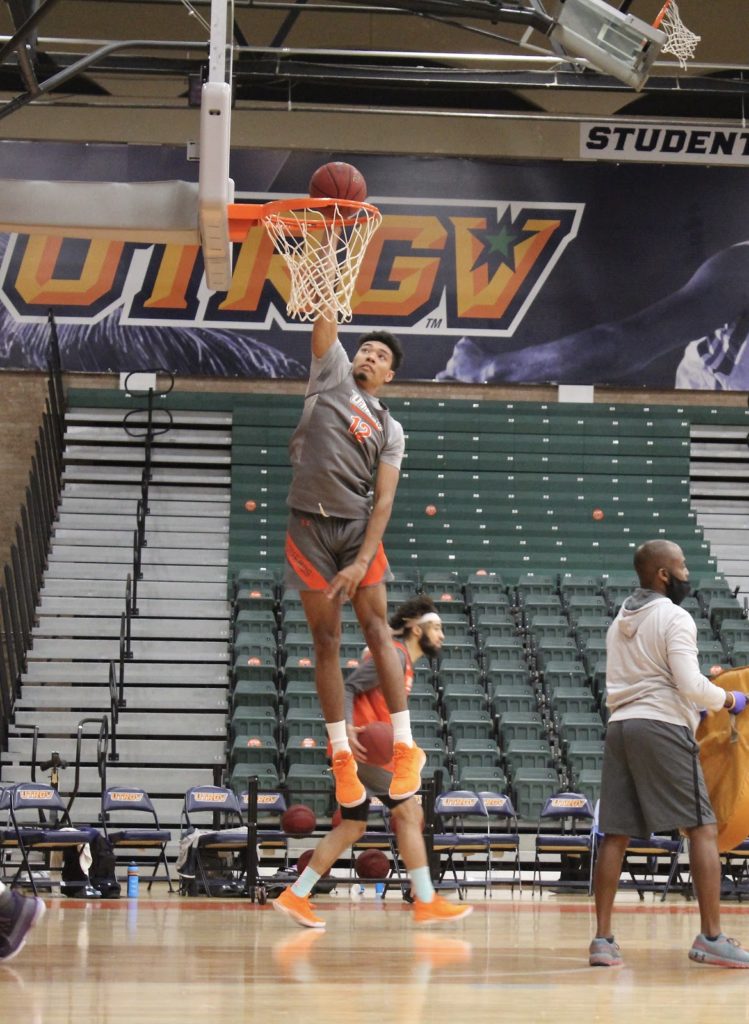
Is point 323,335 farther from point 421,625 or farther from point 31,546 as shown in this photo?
point 31,546

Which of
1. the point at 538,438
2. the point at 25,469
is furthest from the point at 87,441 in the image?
the point at 538,438

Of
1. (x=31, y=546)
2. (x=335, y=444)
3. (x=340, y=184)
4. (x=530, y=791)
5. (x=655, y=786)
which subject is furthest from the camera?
(x=31, y=546)

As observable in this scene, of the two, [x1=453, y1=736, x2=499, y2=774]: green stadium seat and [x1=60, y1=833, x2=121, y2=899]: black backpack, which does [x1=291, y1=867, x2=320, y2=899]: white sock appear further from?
[x1=453, y1=736, x2=499, y2=774]: green stadium seat

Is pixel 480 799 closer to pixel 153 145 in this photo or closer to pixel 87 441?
pixel 87 441

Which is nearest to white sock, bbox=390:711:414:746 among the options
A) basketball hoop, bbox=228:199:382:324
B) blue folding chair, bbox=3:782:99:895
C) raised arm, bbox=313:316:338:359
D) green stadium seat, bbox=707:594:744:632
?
raised arm, bbox=313:316:338:359

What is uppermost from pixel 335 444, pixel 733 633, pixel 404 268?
pixel 404 268

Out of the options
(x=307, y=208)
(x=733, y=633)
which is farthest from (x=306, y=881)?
(x=733, y=633)

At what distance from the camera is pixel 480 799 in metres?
12.6

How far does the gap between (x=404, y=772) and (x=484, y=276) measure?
48.5 feet

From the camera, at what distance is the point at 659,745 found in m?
5.00

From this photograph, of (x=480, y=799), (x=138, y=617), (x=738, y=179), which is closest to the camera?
(x=480, y=799)

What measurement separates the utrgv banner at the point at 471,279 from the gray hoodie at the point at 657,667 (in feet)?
47.0

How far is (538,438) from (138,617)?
19.9ft

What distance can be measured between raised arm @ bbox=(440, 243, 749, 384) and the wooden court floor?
Result: 1283 cm
